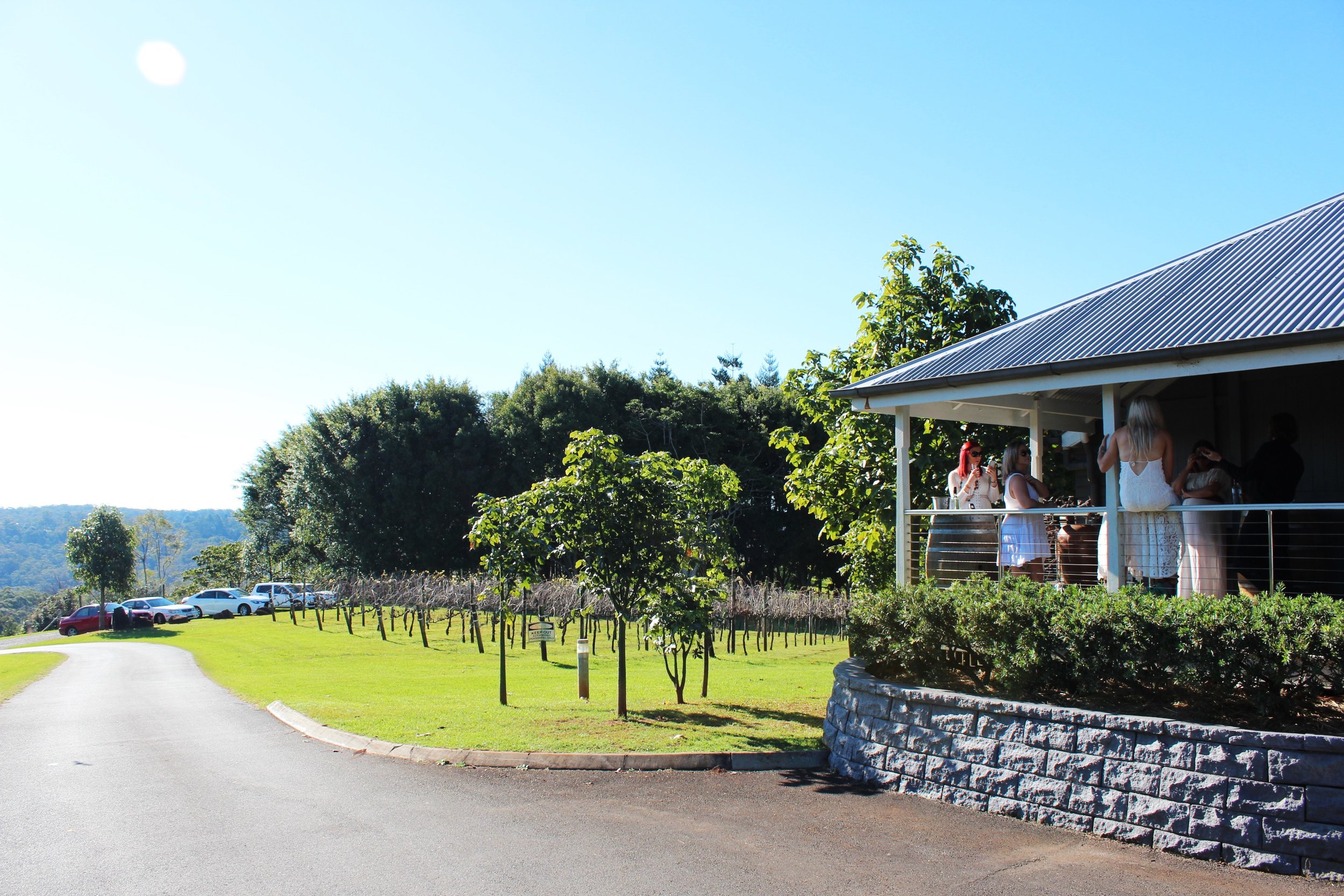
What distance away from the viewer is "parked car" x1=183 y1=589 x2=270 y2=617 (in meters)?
48.5

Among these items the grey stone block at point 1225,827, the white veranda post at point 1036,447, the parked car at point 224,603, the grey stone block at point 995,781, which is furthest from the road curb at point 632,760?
the parked car at point 224,603

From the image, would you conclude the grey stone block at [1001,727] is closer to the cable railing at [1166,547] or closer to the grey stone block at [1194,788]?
the grey stone block at [1194,788]

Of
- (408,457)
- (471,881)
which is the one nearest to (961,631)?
(471,881)

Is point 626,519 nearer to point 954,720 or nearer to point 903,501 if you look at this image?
point 903,501

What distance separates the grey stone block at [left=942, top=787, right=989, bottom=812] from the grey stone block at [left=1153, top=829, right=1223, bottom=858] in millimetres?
1287

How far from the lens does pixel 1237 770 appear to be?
19.4 feet

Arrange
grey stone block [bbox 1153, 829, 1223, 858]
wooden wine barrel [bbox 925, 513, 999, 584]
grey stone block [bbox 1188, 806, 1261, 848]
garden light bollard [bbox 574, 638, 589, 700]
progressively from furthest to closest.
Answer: garden light bollard [bbox 574, 638, 589, 700] < wooden wine barrel [bbox 925, 513, 999, 584] < grey stone block [bbox 1153, 829, 1223, 858] < grey stone block [bbox 1188, 806, 1261, 848]

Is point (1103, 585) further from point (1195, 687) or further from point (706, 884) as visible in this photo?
point (706, 884)

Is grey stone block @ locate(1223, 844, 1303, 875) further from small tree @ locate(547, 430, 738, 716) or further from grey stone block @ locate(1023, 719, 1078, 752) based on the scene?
small tree @ locate(547, 430, 738, 716)

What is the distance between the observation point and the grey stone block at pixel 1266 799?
565 centimetres

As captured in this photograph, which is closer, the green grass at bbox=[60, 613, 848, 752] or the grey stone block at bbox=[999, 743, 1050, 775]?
the grey stone block at bbox=[999, 743, 1050, 775]

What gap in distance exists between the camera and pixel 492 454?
43.2 m

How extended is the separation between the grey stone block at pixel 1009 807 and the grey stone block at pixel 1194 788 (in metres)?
1.01

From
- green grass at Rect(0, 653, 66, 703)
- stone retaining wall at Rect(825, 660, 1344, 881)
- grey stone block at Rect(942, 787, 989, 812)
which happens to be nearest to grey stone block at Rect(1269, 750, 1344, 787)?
stone retaining wall at Rect(825, 660, 1344, 881)
